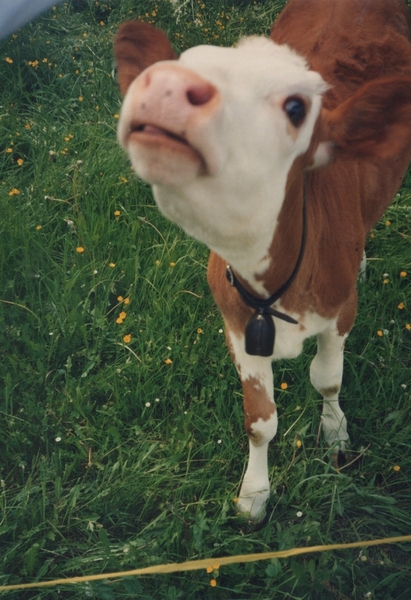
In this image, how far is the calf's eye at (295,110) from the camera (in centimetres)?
155

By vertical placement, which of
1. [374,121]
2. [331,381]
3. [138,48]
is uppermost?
[138,48]

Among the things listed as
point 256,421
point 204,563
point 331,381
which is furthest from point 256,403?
point 204,563

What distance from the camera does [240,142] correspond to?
4.60 feet

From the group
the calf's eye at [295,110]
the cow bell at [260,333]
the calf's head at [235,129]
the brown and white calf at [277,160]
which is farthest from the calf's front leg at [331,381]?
the calf's eye at [295,110]

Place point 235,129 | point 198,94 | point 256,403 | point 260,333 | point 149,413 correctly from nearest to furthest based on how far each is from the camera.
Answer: point 198,94, point 235,129, point 260,333, point 256,403, point 149,413

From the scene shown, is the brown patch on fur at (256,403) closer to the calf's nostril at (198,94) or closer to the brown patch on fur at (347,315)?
the brown patch on fur at (347,315)

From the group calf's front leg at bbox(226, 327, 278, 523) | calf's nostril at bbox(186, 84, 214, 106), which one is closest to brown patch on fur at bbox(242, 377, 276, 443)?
calf's front leg at bbox(226, 327, 278, 523)

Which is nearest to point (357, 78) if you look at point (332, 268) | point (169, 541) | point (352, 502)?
point (332, 268)

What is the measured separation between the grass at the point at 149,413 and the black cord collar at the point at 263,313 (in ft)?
2.51

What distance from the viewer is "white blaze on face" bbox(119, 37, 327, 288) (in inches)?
52.8

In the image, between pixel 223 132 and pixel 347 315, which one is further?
→ pixel 347 315

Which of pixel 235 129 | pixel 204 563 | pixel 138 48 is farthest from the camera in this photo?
pixel 204 563

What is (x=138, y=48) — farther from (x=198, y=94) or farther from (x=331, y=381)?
(x=331, y=381)

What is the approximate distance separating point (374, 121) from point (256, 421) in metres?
1.18
